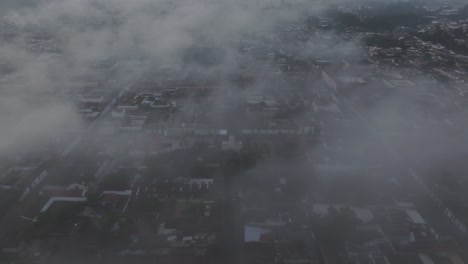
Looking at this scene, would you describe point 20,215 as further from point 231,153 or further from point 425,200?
point 425,200

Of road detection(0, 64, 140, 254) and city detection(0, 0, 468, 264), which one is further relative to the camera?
road detection(0, 64, 140, 254)

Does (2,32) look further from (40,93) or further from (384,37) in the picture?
(384,37)

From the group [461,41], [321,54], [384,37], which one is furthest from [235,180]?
[461,41]

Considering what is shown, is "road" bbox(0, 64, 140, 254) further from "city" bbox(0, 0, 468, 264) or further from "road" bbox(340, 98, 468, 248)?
"road" bbox(340, 98, 468, 248)

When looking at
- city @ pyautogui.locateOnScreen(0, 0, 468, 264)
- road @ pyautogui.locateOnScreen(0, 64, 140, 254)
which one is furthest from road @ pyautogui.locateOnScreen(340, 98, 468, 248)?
road @ pyautogui.locateOnScreen(0, 64, 140, 254)

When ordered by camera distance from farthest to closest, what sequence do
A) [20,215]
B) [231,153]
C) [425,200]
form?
[231,153]
[425,200]
[20,215]

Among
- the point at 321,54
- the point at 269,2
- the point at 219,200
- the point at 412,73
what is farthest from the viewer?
the point at 269,2

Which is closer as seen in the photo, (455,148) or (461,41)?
(455,148)

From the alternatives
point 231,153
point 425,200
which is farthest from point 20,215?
point 425,200
